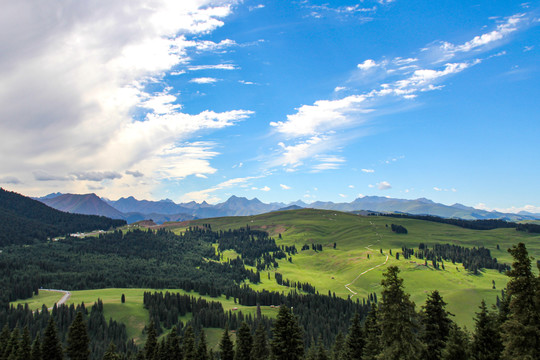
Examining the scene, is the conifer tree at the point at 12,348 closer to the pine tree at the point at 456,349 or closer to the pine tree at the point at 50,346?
the pine tree at the point at 50,346

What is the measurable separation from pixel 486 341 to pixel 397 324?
1685 cm

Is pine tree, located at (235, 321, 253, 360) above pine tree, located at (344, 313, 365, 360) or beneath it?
beneath

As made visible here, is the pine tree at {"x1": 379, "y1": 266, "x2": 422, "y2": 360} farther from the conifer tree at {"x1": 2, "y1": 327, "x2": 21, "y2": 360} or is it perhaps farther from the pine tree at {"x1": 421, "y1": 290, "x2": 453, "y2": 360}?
the conifer tree at {"x1": 2, "y1": 327, "x2": 21, "y2": 360}

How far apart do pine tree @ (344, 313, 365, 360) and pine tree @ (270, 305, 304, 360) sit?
19924mm

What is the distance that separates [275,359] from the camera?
126 feet

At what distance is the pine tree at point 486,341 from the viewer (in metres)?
34.5

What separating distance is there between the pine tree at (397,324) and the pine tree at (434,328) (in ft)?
35.6

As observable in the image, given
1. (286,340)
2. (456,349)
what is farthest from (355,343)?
(456,349)

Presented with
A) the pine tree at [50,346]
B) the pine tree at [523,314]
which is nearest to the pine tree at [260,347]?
the pine tree at [50,346]

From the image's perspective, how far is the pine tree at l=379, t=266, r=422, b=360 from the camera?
87.1 ft

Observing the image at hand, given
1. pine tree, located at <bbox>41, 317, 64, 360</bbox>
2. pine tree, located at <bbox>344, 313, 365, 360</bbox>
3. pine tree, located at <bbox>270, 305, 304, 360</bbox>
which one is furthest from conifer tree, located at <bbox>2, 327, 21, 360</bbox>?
pine tree, located at <bbox>344, 313, 365, 360</bbox>

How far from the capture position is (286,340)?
1508 inches

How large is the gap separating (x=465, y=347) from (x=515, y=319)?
952cm

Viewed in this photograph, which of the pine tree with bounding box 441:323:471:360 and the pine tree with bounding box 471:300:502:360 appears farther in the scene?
the pine tree with bounding box 471:300:502:360
